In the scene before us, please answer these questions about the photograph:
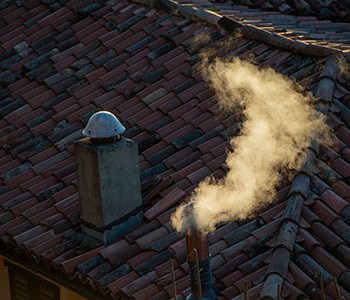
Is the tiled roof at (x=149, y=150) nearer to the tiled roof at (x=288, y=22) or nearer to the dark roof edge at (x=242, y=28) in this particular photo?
the dark roof edge at (x=242, y=28)

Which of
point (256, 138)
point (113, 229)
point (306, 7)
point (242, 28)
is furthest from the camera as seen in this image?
point (306, 7)

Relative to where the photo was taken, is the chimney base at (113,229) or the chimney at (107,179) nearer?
the chimney at (107,179)

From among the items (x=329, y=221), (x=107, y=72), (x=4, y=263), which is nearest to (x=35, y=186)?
(x=4, y=263)

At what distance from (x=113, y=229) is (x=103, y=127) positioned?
3.46 feet

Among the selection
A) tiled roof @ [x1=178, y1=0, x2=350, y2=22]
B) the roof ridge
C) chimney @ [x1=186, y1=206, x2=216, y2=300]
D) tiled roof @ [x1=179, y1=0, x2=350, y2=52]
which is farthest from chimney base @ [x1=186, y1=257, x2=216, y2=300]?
tiled roof @ [x1=178, y1=0, x2=350, y2=22]

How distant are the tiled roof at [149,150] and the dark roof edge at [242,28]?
0.26 ft

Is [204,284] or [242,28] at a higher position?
[242,28]

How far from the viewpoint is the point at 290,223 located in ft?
32.8

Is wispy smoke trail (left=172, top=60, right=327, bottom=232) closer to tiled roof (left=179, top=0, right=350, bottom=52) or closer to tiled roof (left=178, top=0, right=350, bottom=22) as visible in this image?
tiled roof (left=179, top=0, right=350, bottom=52)

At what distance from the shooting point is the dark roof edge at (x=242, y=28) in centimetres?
1214

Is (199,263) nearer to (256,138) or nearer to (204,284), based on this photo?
(204,284)

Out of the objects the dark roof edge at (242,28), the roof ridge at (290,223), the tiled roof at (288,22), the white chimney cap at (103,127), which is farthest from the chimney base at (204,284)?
the tiled roof at (288,22)

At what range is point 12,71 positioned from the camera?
14.3 m

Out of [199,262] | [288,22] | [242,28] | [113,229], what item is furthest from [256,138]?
[288,22]
